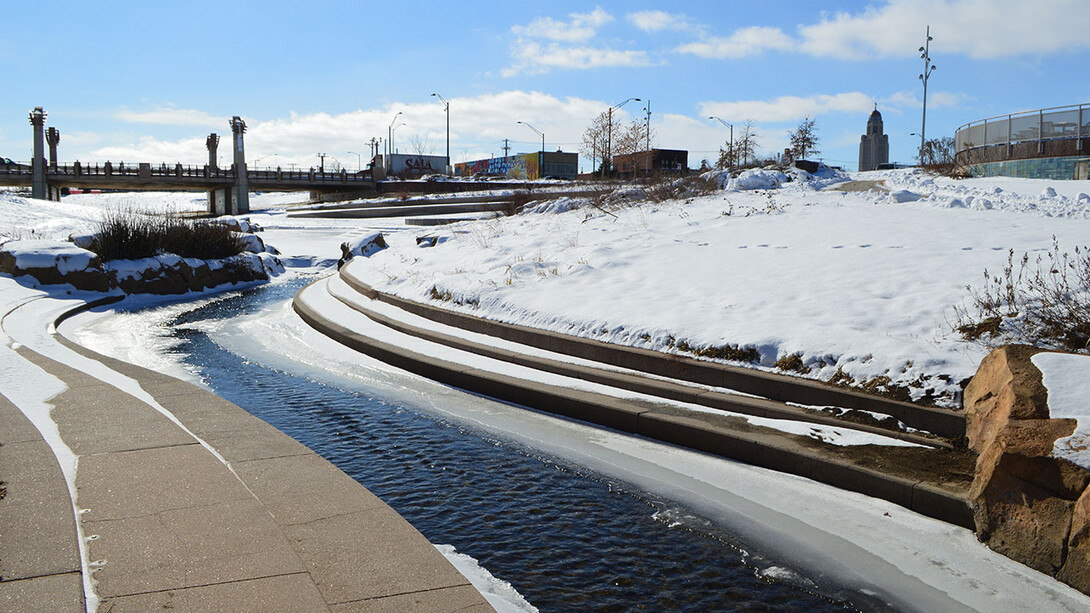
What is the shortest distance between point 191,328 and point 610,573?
37.0 feet

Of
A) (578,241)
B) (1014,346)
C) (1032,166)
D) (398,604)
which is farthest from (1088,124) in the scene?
(398,604)

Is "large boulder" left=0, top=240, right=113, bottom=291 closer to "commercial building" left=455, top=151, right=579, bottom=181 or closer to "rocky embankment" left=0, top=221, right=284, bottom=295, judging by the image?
"rocky embankment" left=0, top=221, right=284, bottom=295

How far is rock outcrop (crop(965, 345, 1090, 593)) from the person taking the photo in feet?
13.4

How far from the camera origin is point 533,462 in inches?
241

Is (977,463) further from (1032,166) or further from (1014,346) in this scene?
(1032,166)

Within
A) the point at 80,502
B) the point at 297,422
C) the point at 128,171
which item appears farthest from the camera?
the point at 128,171

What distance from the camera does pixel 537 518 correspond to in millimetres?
5047

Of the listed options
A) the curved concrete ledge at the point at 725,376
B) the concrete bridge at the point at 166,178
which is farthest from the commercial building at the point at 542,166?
the curved concrete ledge at the point at 725,376

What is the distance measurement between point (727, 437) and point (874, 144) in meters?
141

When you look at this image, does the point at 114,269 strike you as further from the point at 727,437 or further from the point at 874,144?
the point at 874,144

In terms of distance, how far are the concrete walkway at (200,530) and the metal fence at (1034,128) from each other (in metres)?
27.0

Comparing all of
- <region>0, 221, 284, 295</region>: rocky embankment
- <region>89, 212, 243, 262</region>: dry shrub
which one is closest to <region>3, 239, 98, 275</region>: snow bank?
<region>0, 221, 284, 295</region>: rocky embankment

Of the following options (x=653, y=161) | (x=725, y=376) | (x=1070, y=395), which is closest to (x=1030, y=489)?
(x=1070, y=395)

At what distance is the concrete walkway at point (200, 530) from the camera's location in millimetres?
3387
